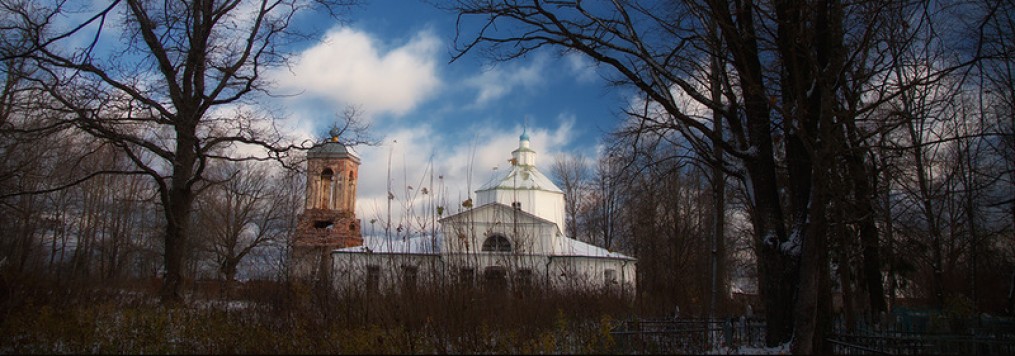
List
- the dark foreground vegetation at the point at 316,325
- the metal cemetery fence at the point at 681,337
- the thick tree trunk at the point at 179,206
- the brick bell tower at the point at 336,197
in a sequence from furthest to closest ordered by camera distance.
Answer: the brick bell tower at the point at 336,197
the thick tree trunk at the point at 179,206
the metal cemetery fence at the point at 681,337
the dark foreground vegetation at the point at 316,325

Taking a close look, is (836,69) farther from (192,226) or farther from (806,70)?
(192,226)

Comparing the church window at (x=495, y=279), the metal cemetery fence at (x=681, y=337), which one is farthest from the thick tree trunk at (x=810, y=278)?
the church window at (x=495, y=279)

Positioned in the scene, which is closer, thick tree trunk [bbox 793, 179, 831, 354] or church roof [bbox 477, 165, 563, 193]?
thick tree trunk [bbox 793, 179, 831, 354]

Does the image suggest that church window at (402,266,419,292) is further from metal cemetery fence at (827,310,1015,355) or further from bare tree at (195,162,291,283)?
bare tree at (195,162,291,283)

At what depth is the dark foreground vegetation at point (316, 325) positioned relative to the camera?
6904 millimetres

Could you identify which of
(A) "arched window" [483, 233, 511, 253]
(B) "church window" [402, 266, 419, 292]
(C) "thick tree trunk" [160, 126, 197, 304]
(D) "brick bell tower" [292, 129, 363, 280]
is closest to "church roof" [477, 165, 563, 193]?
(D) "brick bell tower" [292, 129, 363, 280]

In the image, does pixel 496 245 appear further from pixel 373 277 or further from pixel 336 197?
pixel 336 197

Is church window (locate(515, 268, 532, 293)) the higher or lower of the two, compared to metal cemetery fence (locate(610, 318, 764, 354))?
higher

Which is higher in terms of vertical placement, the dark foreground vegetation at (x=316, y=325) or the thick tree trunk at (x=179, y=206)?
the thick tree trunk at (x=179, y=206)

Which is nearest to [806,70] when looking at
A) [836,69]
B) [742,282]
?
[836,69]

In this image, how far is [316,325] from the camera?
26.2 ft

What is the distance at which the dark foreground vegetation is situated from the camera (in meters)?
6.90

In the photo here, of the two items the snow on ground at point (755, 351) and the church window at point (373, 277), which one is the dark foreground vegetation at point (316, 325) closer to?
the church window at point (373, 277)

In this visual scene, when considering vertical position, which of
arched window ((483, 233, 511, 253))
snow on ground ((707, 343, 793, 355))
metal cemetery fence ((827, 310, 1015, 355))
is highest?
arched window ((483, 233, 511, 253))
